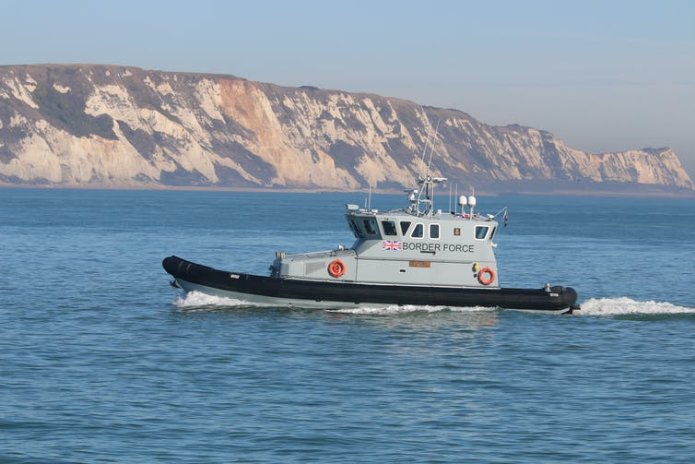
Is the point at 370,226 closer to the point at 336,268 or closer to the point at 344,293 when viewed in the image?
the point at 336,268

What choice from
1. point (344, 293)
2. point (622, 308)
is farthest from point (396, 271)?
point (622, 308)

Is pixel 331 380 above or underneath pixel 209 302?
underneath

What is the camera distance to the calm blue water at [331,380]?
24750 mm

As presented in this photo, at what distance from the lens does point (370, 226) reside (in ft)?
142

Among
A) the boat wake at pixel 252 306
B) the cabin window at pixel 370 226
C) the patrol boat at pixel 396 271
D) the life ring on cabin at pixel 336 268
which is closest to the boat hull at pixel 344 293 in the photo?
the patrol boat at pixel 396 271

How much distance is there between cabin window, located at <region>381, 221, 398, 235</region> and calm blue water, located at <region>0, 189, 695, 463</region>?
2636mm

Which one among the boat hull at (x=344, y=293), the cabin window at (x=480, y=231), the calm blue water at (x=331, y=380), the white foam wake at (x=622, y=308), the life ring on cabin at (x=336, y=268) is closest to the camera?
the calm blue water at (x=331, y=380)

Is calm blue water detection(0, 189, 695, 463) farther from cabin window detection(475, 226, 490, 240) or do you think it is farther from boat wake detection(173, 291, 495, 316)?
cabin window detection(475, 226, 490, 240)

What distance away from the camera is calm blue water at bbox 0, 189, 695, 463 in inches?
974

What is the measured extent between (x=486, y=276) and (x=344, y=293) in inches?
196

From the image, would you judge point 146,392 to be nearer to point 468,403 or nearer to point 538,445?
point 468,403

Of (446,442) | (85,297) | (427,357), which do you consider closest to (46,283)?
(85,297)

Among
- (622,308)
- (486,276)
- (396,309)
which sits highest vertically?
(486,276)

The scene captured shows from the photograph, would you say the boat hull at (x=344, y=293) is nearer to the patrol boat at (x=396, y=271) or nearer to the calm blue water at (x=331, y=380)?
the patrol boat at (x=396, y=271)
